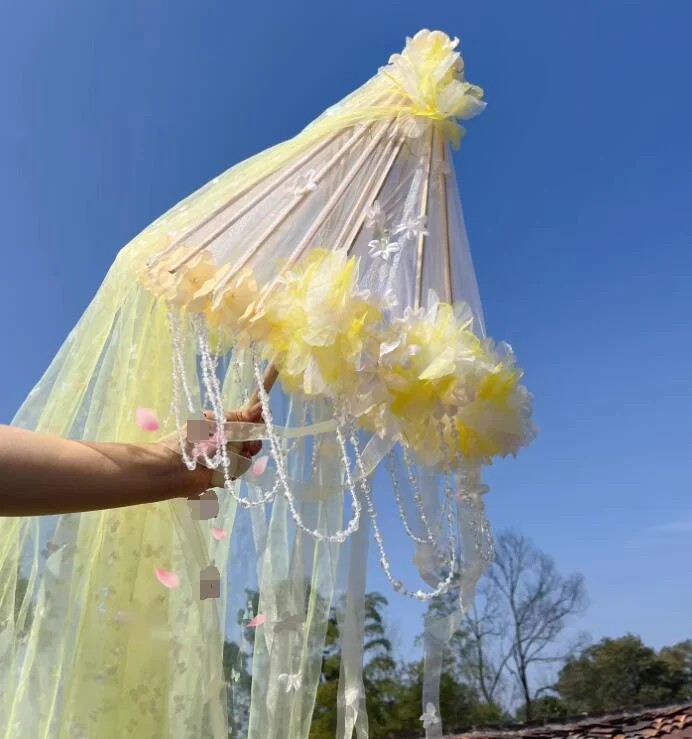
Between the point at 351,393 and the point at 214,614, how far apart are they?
0.63 m

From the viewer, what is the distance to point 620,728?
8.91 feet

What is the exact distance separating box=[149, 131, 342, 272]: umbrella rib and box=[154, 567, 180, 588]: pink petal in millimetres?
635

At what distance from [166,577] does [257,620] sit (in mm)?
227

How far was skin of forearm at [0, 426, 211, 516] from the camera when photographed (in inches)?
36.3

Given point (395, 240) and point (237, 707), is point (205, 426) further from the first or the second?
point (237, 707)

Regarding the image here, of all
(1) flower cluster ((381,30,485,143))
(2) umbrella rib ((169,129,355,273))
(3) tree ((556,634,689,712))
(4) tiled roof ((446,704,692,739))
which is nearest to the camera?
(2) umbrella rib ((169,129,355,273))

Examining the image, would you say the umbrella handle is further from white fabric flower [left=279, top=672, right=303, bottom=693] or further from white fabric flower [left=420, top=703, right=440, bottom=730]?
white fabric flower [left=420, top=703, right=440, bottom=730]

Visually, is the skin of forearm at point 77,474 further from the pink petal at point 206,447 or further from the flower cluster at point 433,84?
the flower cluster at point 433,84

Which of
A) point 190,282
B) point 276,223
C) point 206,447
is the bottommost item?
point 206,447

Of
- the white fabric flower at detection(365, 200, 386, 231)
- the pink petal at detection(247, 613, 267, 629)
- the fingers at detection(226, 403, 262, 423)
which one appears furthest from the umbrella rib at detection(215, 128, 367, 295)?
the pink petal at detection(247, 613, 267, 629)

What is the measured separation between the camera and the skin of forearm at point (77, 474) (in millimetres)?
923

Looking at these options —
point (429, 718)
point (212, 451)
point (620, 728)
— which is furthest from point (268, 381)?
point (620, 728)

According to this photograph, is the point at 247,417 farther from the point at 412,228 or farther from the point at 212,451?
the point at 412,228

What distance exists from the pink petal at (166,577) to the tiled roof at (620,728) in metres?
2.05
